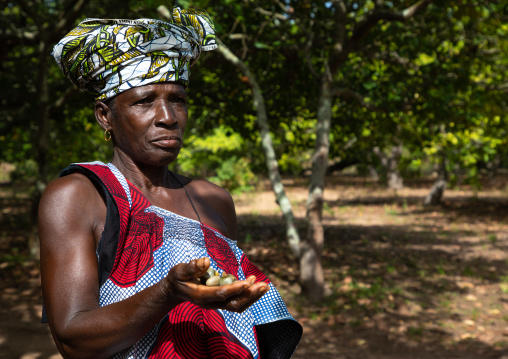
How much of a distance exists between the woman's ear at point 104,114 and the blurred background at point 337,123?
327cm

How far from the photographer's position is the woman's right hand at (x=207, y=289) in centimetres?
107

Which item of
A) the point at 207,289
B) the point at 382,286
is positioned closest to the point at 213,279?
the point at 207,289

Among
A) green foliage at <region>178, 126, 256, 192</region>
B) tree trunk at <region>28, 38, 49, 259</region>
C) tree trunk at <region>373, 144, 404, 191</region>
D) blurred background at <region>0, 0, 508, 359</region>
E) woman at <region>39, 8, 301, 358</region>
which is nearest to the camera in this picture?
woman at <region>39, 8, 301, 358</region>

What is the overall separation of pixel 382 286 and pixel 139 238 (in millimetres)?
6249

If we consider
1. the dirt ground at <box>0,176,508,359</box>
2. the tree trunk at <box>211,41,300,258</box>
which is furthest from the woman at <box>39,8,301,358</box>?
the tree trunk at <box>211,41,300,258</box>

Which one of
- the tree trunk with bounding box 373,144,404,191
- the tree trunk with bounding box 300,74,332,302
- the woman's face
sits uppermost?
the woman's face

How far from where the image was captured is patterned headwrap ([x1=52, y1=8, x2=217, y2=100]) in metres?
1.44

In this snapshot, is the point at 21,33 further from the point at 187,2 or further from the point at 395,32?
the point at 395,32

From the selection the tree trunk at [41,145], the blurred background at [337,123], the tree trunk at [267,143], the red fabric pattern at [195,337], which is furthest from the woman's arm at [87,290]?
the tree trunk at [41,145]

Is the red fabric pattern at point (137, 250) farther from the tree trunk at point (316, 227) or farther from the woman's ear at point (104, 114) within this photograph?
the tree trunk at point (316, 227)

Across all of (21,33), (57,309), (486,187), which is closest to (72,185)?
(57,309)

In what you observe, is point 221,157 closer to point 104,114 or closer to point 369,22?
point 369,22

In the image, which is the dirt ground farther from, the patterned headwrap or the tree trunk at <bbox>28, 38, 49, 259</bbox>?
the patterned headwrap

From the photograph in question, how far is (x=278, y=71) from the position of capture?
26.1 feet
